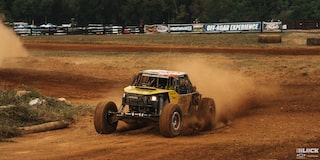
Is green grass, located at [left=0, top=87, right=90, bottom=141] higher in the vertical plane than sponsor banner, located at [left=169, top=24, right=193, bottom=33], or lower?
lower

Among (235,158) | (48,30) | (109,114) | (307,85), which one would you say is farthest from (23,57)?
(48,30)

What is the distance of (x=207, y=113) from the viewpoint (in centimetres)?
1408

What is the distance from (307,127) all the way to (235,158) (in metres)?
4.49

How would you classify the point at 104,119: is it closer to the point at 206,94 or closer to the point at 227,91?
the point at 206,94

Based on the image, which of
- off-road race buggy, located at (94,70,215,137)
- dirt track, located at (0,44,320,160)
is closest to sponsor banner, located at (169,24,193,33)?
dirt track, located at (0,44,320,160)

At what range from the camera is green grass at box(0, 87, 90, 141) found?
43.7 ft

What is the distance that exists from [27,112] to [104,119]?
2.84 metres

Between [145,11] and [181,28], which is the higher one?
[145,11]

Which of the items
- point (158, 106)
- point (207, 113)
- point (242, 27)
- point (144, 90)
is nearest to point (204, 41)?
point (242, 27)

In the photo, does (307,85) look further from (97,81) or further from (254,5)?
(254,5)

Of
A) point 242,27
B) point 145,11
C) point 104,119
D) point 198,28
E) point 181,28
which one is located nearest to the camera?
point 104,119

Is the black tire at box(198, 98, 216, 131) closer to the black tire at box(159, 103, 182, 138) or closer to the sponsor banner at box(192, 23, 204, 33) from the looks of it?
the black tire at box(159, 103, 182, 138)

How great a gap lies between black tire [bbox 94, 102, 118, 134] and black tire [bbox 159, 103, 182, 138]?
1.57 m

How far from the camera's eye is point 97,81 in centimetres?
2459
